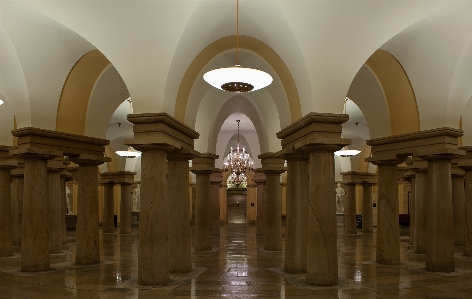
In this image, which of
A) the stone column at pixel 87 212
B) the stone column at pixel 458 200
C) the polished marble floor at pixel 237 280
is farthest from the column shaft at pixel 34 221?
the stone column at pixel 458 200

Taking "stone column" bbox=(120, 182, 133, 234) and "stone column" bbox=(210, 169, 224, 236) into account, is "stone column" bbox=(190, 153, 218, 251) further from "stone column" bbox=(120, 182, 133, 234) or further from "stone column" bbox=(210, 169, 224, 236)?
"stone column" bbox=(120, 182, 133, 234)

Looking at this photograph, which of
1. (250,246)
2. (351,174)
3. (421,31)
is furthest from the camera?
(351,174)

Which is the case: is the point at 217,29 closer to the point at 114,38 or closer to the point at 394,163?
the point at 114,38

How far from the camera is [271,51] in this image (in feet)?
32.3

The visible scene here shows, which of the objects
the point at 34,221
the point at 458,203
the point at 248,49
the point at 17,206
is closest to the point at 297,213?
the point at 248,49

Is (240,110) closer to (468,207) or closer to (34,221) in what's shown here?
(468,207)

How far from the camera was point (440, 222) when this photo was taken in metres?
9.93

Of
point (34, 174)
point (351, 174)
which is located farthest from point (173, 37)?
point (351, 174)

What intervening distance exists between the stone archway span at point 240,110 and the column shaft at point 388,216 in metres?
5.06

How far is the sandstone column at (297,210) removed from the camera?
9.52m

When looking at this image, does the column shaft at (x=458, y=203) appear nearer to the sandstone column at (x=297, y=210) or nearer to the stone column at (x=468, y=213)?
the stone column at (x=468, y=213)

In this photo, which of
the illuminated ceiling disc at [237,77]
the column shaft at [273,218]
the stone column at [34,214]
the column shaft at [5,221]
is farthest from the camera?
the column shaft at [273,218]

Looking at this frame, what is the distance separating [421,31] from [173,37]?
16.3 ft

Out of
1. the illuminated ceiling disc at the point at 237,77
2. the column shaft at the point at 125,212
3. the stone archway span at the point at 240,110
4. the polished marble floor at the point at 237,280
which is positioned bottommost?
the polished marble floor at the point at 237,280
